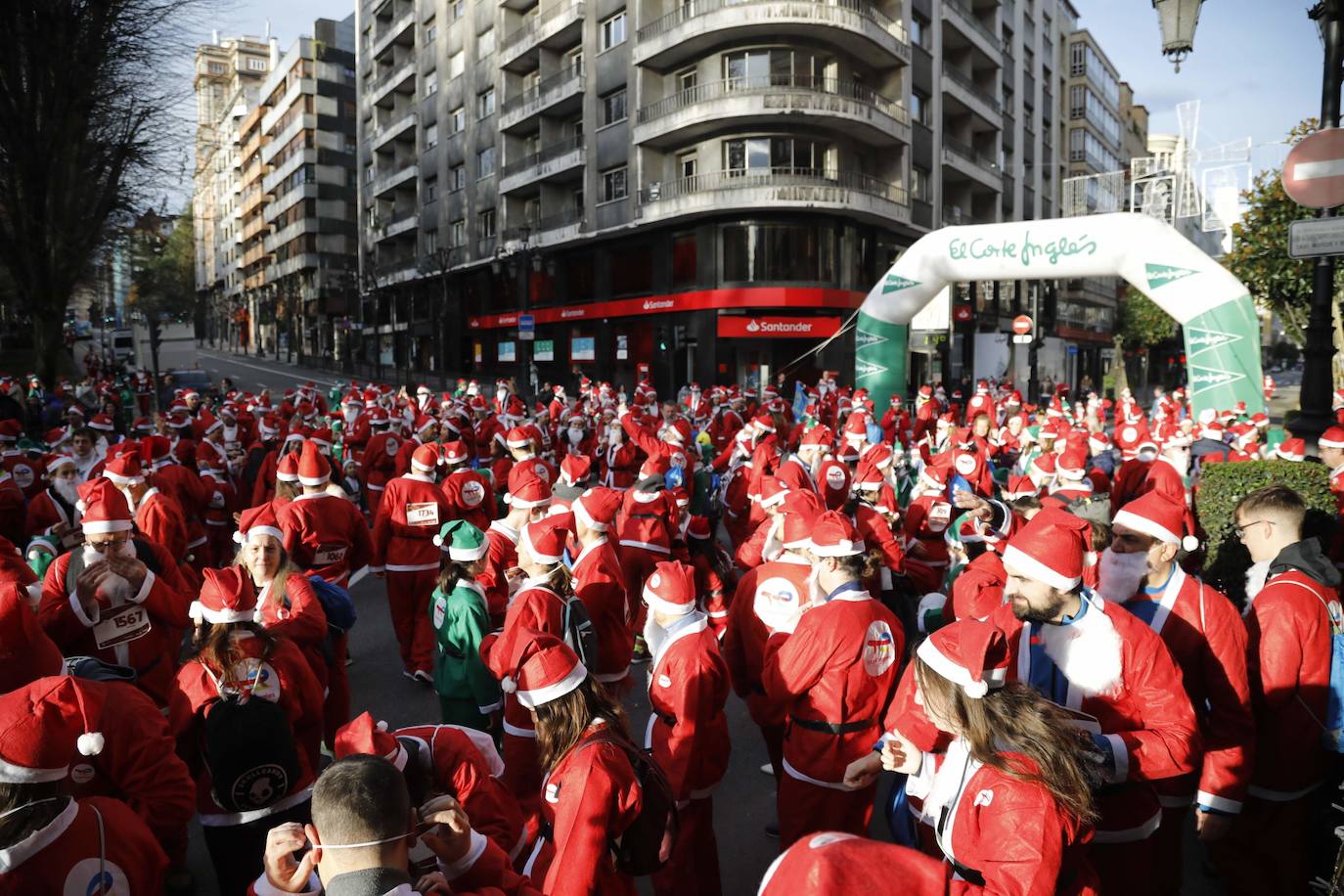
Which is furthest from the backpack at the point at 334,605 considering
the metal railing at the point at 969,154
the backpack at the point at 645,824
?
the metal railing at the point at 969,154

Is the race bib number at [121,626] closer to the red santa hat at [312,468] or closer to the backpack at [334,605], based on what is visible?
the backpack at [334,605]

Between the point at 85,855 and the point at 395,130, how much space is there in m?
58.3

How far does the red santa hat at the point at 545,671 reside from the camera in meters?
2.72

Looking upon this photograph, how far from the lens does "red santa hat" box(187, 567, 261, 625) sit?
328 centimetres

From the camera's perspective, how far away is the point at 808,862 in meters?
1.76

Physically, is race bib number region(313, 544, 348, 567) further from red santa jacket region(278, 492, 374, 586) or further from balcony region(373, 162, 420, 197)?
balcony region(373, 162, 420, 197)

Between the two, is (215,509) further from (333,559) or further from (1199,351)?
(1199,351)

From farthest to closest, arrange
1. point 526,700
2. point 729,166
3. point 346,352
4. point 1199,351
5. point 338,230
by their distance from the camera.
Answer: point 338,230
point 346,352
point 729,166
point 1199,351
point 526,700

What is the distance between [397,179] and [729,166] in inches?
1206

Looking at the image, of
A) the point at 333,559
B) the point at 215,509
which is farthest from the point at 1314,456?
the point at 215,509

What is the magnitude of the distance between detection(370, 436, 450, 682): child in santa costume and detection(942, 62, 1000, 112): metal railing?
3765 cm

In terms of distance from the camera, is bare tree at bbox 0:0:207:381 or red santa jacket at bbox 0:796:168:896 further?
bare tree at bbox 0:0:207:381

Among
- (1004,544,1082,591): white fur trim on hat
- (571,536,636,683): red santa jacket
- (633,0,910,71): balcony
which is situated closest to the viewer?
(1004,544,1082,591): white fur trim on hat

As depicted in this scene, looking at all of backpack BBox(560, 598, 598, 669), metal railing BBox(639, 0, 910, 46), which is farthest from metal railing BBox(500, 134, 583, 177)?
backpack BBox(560, 598, 598, 669)
